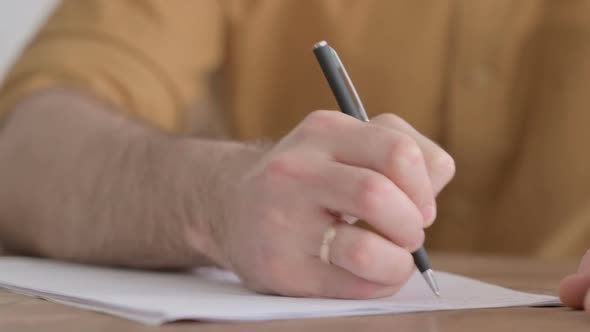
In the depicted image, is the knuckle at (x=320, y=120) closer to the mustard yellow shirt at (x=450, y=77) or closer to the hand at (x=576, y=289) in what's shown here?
the hand at (x=576, y=289)

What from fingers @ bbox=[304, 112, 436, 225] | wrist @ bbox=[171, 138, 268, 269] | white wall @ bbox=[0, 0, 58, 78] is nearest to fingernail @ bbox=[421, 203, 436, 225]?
fingers @ bbox=[304, 112, 436, 225]

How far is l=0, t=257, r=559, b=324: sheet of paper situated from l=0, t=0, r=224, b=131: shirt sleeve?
1.24ft

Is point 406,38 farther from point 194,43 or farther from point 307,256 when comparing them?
point 307,256

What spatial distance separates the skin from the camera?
438 millimetres

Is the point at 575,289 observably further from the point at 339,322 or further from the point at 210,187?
the point at 210,187

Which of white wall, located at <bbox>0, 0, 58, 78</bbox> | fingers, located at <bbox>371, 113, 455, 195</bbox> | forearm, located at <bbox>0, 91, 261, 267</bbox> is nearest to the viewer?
fingers, located at <bbox>371, 113, 455, 195</bbox>

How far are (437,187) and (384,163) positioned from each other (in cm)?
6

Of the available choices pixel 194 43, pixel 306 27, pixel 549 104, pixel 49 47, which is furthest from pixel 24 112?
pixel 549 104

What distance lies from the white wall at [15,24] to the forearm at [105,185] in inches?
37.3

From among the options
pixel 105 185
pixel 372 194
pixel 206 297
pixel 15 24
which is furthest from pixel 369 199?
pixel 15 24

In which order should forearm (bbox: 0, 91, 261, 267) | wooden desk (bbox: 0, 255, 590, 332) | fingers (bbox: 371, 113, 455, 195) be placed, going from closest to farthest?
wooden desk (bbox: 0, 255, 590, 332), fingers (bbox: 371, 113, 455, 195), forearm (bbox: 0, 91, 261, 267)

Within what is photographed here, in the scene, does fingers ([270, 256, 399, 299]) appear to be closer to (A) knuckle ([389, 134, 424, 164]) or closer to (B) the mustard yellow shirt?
(A) knuckle ([389, 134, 424, 164])

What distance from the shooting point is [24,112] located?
86 centimetres

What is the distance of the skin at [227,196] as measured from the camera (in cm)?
44
